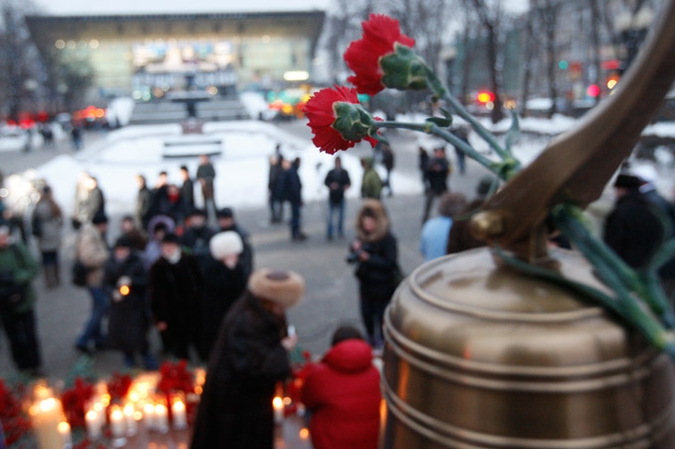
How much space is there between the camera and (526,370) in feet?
2.47

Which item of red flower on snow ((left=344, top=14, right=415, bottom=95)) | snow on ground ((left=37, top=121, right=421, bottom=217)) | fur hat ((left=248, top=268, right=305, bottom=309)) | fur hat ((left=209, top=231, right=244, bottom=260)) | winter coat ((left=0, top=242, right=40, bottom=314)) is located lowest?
snow on ground ((left=37, top=121, right=421, bottom=217))

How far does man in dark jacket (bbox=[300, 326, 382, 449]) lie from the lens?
327 centimetres

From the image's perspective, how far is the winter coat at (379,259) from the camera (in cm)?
616

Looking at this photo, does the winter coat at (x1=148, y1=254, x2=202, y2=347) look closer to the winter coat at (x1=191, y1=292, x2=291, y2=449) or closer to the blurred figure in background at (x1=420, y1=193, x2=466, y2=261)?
the blurred figure in background at (x1=420, y1=193, x2=466, y2=261)

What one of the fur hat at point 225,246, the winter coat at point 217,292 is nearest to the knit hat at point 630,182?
the fur hat at point 225,246

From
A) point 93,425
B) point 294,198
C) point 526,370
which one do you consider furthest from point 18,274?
point 526,370

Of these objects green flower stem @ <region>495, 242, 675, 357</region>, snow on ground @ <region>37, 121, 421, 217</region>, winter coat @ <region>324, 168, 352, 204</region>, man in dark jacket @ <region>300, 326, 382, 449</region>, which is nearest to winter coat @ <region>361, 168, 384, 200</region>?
winter coat @ <region>324, 168, 352, 204</region>

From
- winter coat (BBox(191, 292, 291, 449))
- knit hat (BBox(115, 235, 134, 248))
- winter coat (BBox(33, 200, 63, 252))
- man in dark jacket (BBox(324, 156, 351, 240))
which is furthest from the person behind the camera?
man in dark jacket (BBox(324, 156, 351, 240))

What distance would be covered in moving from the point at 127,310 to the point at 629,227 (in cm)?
477

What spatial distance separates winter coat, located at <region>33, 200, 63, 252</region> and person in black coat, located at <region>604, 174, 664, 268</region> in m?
8.14

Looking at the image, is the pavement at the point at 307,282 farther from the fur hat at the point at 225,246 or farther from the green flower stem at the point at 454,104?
the green flower stem at the point at 454,104

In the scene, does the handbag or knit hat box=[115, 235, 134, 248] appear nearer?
Result: knit hat box=[115, 235, 134, 248]

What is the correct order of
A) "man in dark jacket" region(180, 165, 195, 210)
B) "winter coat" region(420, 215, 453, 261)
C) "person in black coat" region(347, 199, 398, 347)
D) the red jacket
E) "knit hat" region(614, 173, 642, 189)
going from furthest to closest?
"man in dark jacket" region(180, 165, 195, 210) < "person in black coat" region(347, 199, 398, 347) < "winter coat" region(420, 215, 453, 261) < "knit hat" region(614, 173, 642, 189) < the red jacket

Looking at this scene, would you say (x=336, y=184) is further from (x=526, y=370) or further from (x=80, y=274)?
(x=526, y=370)
